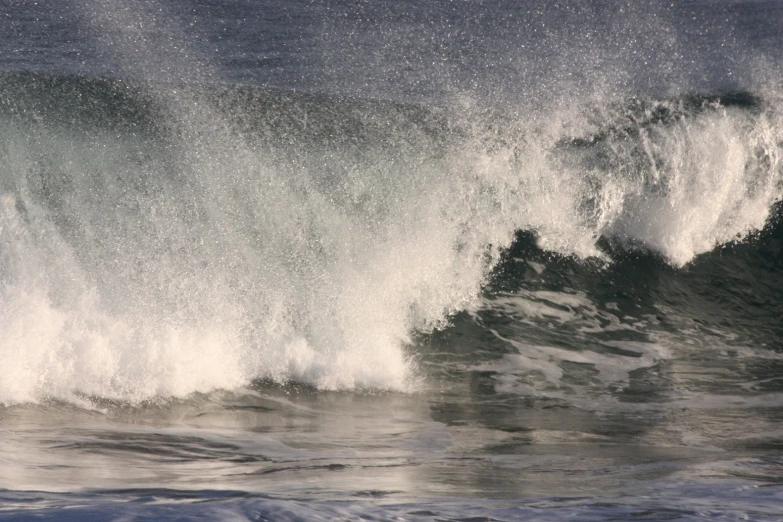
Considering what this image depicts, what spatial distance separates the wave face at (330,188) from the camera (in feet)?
18.2

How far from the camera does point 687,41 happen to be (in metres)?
8.38

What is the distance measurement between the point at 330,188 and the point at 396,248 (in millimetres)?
736

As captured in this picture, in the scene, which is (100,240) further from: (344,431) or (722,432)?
(722,432)

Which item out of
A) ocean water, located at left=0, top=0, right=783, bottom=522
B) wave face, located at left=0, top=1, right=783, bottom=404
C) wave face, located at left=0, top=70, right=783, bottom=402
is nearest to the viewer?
ocean water, located at left=0, top=0, right=783, bottom=522

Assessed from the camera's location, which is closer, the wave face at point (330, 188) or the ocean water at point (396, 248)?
the ocean water at point (396, 248)

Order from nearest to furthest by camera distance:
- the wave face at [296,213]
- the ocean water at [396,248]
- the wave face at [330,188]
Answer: the ocean water at [396,248] < the wave face at [296,213] < the wave face at [330,188]

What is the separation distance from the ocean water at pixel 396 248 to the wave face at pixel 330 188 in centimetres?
2

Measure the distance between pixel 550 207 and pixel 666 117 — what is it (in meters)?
1.44

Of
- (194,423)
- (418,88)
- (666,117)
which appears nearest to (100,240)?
(194,423)

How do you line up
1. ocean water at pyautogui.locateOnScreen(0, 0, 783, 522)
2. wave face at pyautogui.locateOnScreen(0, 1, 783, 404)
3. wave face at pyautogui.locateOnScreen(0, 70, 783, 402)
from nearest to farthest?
ocean water at pyautogui.locateOnScreen(0, 0, 783, 522), wave face at pyautogui.locateOnScreen(0, 70, 783, 402), wave face at pyautogui.locateOnScreen(0, 1, 783, 404)

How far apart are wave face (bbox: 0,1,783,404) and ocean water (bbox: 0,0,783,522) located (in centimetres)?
2

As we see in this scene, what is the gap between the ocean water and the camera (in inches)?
170

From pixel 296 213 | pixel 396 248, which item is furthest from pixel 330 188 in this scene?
pixel 396 248

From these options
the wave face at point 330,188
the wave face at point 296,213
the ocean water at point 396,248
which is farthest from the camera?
the wave face at point 330,188
